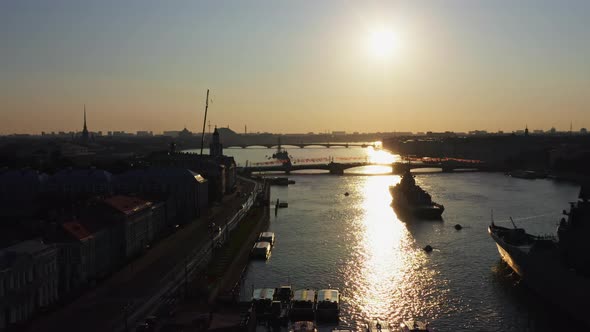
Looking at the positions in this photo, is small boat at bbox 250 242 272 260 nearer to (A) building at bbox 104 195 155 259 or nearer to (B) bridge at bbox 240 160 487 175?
(A) building at bbox 104 195 155 259

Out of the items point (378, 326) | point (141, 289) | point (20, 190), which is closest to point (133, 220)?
point (141, 289)

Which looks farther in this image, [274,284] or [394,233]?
[394,233]

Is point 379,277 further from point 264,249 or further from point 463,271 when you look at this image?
point 264,249

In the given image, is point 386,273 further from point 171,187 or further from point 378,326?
point 171,187

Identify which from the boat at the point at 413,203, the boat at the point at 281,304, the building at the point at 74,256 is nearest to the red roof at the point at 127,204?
the building at the point at 74,256

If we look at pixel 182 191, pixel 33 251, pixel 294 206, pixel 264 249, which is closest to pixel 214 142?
pixel 294 206

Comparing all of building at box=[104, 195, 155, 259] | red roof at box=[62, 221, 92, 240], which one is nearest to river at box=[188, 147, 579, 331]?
building at box=[104, 195, 155, 259]
